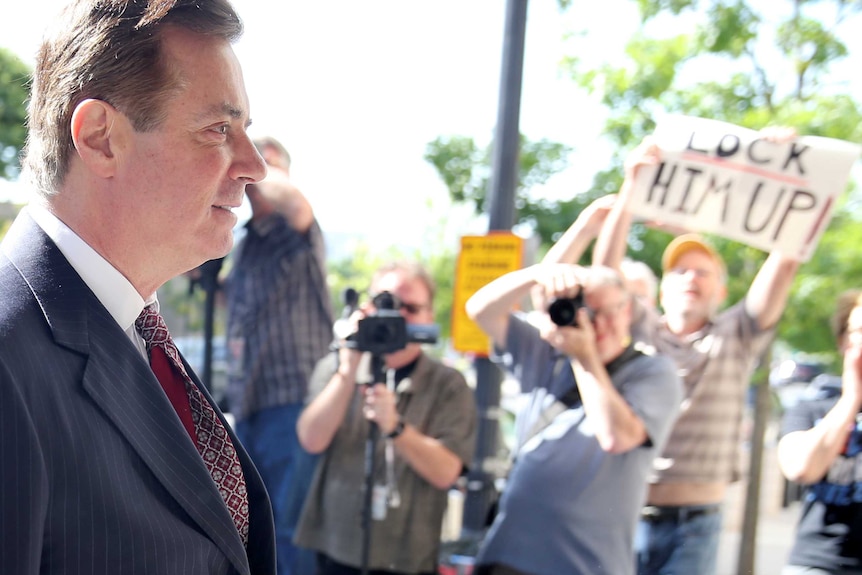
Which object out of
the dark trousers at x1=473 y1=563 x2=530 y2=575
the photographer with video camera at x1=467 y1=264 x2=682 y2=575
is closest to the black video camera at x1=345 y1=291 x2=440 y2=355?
the photographer with video camera at x1=467 y1=264 x2=682 y2=575

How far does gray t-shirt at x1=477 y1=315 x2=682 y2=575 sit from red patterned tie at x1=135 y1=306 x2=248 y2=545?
177cm

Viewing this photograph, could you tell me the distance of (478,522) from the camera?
200 inches

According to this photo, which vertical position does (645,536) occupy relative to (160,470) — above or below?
below

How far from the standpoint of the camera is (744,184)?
393 cm

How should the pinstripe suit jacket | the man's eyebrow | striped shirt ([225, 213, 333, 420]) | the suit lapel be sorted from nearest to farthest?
the pinstripe suit jacket
the suit lapel
the man's eyebrow
striped shirt ([225, 213, 333, 420])

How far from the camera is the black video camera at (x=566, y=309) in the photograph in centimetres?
335

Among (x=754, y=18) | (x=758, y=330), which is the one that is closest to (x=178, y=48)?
(x=758, y=330)

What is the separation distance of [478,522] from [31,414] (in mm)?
4125

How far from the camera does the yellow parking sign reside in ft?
16.2

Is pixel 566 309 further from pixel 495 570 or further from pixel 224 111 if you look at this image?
pixel 224 111

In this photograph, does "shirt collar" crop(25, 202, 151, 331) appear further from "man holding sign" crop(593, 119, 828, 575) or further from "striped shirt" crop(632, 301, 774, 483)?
"striped shirt" crop(632, 301, 774, 483)

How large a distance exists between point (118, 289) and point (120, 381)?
17 cm

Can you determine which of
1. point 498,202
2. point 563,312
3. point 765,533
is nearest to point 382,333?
point 563,312

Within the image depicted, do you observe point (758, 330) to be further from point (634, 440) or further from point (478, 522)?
point (478, 522)
